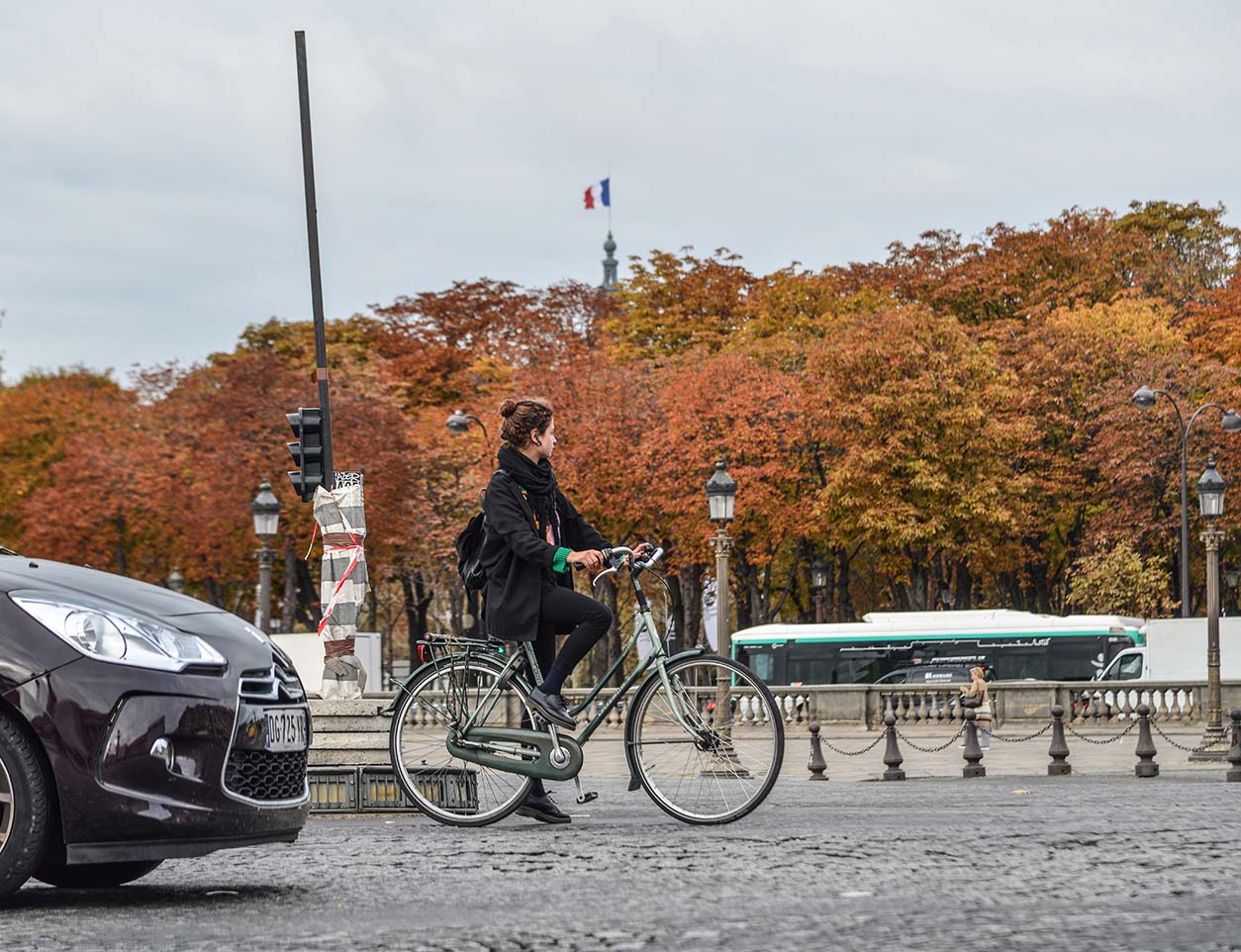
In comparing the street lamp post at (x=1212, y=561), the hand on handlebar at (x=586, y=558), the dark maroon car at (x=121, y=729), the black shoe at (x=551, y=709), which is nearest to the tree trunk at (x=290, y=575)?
the street lamp post at (x=1212, y=561)

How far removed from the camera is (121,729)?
20.2 feet

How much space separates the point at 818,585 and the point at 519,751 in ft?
153

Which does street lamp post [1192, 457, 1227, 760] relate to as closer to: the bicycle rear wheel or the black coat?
the bicycle rear wheel

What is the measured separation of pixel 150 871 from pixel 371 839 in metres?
1.22

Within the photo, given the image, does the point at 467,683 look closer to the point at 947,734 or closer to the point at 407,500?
the point at 947,734

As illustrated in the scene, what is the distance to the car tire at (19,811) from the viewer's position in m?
6.07

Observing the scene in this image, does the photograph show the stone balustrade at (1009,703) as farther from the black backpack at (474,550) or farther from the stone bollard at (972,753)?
the black backpack at (474,550)

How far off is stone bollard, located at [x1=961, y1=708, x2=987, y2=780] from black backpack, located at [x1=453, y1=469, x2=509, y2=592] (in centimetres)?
1412

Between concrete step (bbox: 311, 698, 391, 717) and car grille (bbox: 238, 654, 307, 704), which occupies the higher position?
car grille (bbox: 238, 654, 307, 704)

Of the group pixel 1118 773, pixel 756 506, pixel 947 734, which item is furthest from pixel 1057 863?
pixel 756 506

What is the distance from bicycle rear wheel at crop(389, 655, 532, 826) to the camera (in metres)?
9.15

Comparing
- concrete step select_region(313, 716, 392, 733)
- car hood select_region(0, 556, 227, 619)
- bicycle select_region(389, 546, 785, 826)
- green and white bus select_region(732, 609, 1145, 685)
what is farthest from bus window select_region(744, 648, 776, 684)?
car hood select_region(0, 556, 227, 619)

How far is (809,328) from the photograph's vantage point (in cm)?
6028

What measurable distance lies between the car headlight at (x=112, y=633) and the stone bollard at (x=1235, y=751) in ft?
40.4
